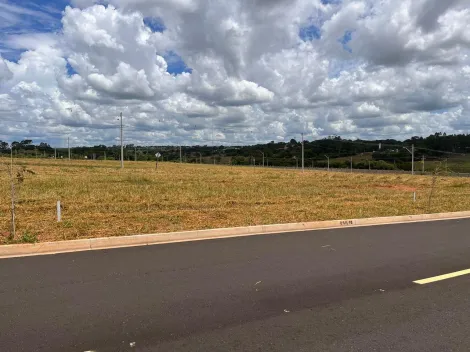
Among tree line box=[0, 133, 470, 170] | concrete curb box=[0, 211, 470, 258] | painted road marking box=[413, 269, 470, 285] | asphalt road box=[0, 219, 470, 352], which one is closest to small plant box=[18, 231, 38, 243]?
concrete curb box=[0, 211, 470, 258]

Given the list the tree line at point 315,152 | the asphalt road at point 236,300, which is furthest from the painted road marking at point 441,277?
the tree line at point 315,152

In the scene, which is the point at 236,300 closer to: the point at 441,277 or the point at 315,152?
the point at 441,277

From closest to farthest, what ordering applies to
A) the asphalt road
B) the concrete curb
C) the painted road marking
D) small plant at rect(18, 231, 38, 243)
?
the asphalt road < the painted road marking < the concrete curb < small plant at rect(18, 231, 38, 243)

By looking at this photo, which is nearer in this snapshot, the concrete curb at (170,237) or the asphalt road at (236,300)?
the asphalt road at (236,300)

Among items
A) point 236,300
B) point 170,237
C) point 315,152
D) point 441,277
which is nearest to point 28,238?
point 170,237

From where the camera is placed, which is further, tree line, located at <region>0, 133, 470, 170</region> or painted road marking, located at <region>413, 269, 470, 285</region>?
tree line, located at <region>0, 133, 470, 170</region>

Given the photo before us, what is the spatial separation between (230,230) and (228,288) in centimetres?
443

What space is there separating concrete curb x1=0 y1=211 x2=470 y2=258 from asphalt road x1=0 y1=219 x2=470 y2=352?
22.5 inches

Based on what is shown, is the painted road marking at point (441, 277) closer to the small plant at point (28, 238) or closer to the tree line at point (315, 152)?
the small plant at point (28, 238)

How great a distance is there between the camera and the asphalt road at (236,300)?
4.08m

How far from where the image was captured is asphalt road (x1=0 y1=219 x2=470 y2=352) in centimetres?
408

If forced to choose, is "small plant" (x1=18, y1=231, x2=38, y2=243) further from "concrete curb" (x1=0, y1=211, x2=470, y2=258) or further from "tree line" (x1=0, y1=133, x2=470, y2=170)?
"tree line" (x1=0, y1=133, x2=470, y2=170)

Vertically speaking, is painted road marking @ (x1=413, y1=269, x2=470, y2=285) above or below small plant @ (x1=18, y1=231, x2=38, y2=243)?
below

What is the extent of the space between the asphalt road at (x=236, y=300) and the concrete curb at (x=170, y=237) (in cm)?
57
